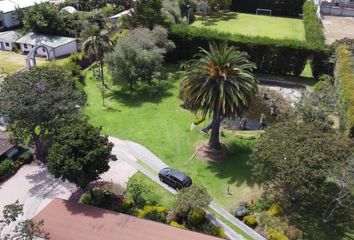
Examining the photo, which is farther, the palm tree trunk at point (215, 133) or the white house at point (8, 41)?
the white house at point (8, 41)

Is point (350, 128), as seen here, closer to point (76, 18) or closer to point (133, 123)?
point (133, 123)

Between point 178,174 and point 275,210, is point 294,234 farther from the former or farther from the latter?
point 178,174

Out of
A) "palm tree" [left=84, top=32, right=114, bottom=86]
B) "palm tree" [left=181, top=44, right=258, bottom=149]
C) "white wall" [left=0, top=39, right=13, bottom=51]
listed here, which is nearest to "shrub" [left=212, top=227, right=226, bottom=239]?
"palm tree" [left=181, top=44, right=258, bottom=149]

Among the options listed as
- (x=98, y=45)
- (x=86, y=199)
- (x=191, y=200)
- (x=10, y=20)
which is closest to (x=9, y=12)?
(x=10, y=20)

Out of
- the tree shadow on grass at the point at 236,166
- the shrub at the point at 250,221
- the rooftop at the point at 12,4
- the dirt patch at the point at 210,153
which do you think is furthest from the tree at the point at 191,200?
the rooftop at the point at 12,4

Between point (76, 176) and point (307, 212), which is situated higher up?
point (76, 176)

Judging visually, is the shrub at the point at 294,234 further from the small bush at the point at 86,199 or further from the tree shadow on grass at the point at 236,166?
the small bush at the point at 86,199

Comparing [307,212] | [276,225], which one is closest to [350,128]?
[307,212]

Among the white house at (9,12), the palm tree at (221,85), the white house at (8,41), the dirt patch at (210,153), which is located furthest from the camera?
the white house at (9,12)
